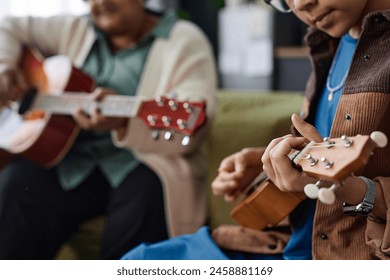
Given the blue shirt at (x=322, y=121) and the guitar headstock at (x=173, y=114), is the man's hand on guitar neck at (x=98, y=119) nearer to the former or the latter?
the guitar headstock at (x=173, y=114)

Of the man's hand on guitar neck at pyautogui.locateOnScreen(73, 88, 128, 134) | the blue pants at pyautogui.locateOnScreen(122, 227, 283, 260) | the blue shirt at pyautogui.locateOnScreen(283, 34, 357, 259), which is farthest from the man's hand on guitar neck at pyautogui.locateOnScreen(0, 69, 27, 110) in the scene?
the blue shirt at pyautogui.locateOnScreen(283, 34, 357, 259)

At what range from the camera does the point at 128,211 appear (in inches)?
37.3

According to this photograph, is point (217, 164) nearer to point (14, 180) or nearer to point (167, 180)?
point (167, 180)

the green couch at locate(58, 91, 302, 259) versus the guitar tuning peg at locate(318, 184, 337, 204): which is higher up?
the guitar tuning peg at locate(318, 184, 337, 204)

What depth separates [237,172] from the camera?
24.8 inches

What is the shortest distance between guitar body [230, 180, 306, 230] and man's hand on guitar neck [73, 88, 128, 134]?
0.93ft

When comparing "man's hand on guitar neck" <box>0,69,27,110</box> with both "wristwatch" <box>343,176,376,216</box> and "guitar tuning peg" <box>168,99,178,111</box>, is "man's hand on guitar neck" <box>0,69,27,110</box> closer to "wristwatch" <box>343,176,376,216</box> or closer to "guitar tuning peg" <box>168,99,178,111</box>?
"guitar tuning peg" <box>168,99,178,111</box>

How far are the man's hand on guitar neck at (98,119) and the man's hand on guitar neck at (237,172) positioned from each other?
0.25m

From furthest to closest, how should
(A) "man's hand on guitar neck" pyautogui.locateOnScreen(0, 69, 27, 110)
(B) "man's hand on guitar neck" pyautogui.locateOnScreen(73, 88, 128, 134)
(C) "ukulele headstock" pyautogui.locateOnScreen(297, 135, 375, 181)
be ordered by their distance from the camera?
(A) "man's hand on guitar neck" pyautogui.locateOnScreen(0, 69, 27, 110) < (B) "man's hand on guitar neck" pyautogui.locateOnScreen(73, 88, 128, 134) < (C) "ukulele headstock" pyautogui.locateOnScreen(297, 135, 375, 181)

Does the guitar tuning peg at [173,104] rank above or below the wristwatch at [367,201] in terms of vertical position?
below

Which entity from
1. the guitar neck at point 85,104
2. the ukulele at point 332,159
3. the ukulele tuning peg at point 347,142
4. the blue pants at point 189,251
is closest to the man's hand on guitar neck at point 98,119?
the guitar neck at point 85,104

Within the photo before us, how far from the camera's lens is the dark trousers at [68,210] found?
928 mm

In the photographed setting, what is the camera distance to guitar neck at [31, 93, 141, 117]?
0.82 meters
